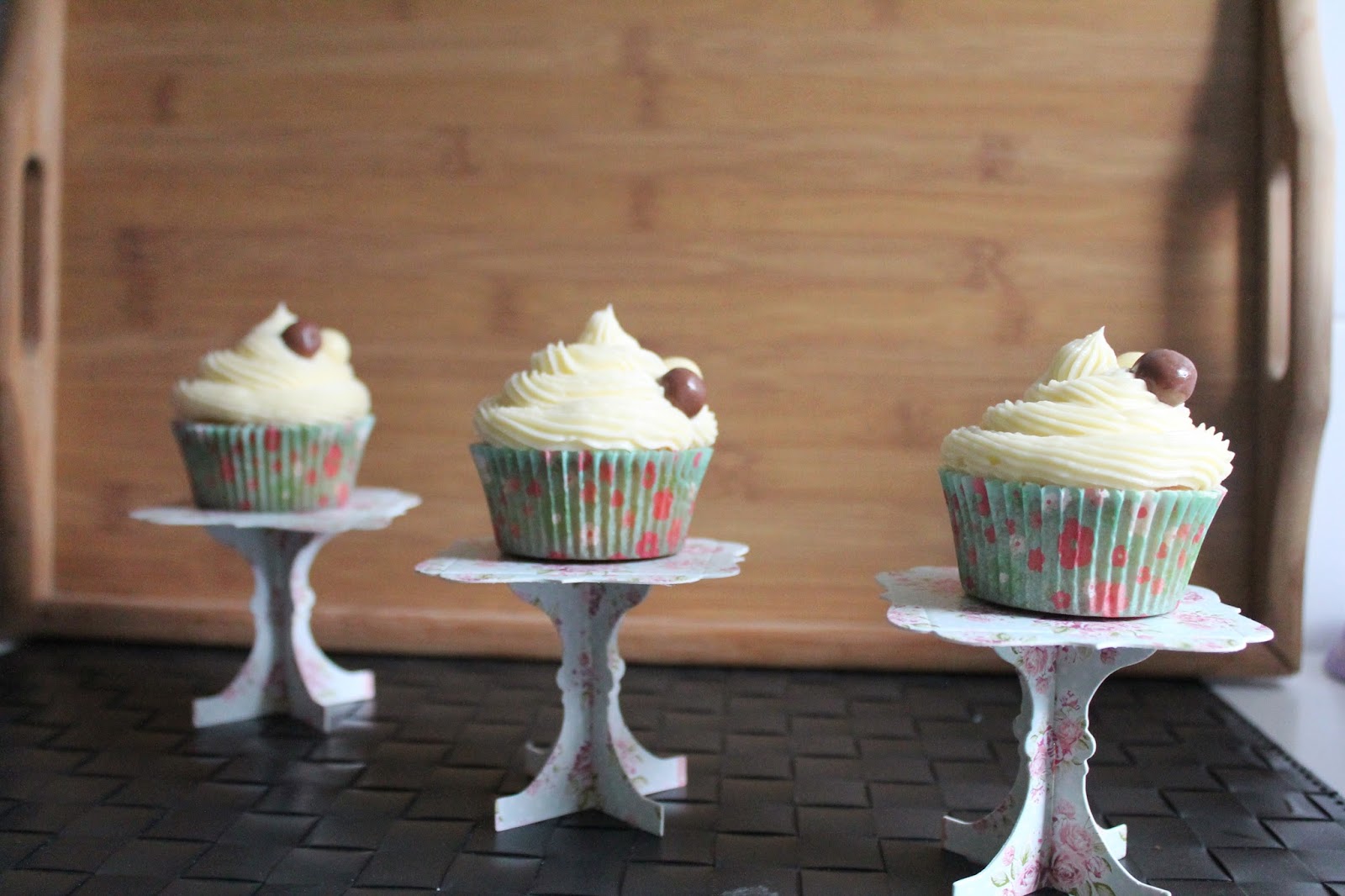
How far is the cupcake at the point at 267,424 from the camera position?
1.57m

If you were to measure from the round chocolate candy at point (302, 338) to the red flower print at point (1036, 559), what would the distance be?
1.02 metres

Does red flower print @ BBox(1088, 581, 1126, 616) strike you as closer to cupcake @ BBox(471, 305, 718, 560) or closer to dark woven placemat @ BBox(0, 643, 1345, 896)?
dark woven placemat @ BBox(0, 643, 1345, 896)

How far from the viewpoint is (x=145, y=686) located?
177cm

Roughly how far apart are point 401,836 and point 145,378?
1.19 metres

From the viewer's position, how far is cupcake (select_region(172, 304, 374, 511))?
61.9 inches

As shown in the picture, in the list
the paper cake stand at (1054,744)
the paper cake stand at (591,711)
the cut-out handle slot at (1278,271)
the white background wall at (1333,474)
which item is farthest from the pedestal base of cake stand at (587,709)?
the white background wall at (1333,474)

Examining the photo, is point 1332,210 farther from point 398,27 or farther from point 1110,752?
point 398,27

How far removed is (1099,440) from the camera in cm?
104

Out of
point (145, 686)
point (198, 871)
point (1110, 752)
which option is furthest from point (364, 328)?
point (1110, 752)

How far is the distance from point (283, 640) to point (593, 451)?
723 millimetres

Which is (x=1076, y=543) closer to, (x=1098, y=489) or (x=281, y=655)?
(x=1098, y=489)

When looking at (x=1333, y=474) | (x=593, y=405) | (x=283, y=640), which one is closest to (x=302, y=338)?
(x=283, y=640)

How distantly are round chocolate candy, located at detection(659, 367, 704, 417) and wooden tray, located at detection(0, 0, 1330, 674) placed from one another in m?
0.68

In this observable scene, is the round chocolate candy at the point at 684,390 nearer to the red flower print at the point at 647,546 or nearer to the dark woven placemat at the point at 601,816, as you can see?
the red flower print at the point at 647,546
